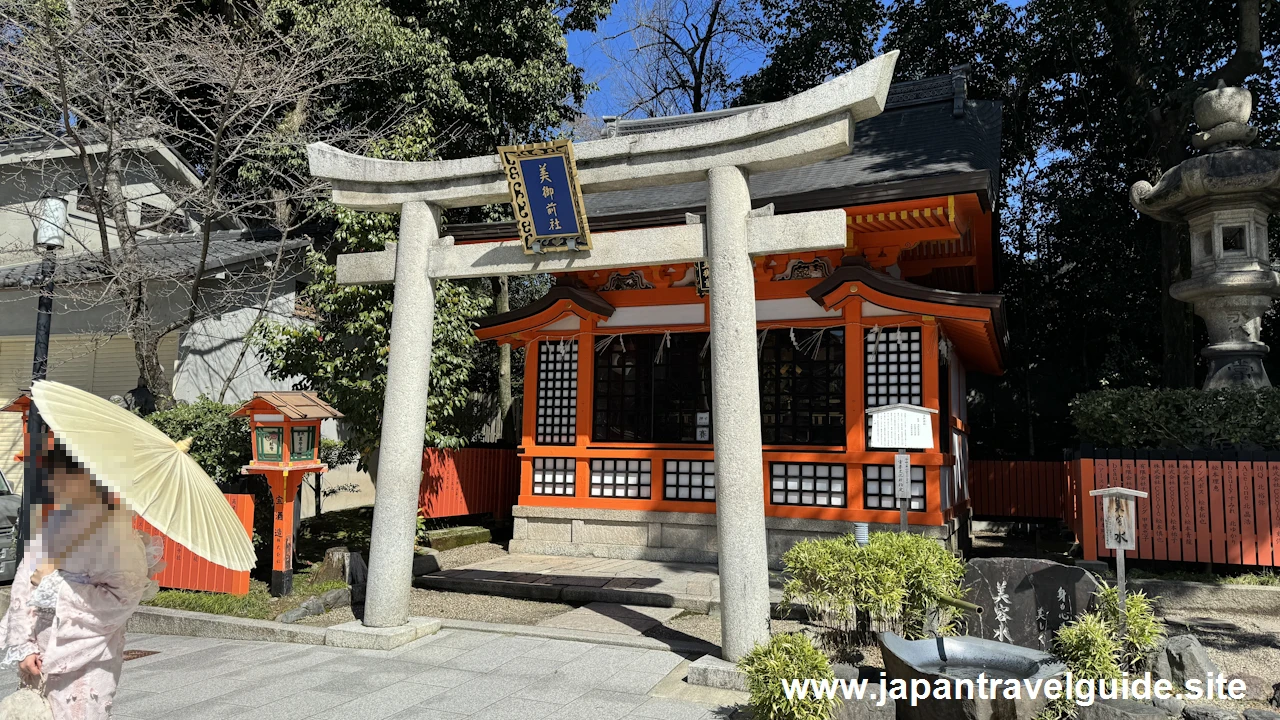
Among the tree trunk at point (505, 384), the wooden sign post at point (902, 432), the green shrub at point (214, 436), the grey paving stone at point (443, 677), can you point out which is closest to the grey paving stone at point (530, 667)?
the grey paving stone at point (443, 677)

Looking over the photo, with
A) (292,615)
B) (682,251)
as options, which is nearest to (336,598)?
(292,615)

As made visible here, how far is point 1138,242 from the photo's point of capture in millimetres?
15984

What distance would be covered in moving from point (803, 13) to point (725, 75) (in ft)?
12.8

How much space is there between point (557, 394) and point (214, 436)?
458 cm

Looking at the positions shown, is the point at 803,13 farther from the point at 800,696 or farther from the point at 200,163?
the point at 800,696

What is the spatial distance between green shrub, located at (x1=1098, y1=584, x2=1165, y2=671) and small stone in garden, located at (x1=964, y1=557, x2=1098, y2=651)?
10 cm

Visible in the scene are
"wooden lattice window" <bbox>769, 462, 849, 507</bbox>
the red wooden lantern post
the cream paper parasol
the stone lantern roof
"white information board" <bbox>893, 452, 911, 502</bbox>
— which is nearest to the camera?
the cream paper parasol

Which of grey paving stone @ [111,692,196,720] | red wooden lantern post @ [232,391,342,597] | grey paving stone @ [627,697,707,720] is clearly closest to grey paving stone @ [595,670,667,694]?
grey paving stone @ [627,697,707,720]

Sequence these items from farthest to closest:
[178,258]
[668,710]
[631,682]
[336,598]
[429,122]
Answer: [429,122] → [178,258] → [336,598] → [631,682] → [668,710]

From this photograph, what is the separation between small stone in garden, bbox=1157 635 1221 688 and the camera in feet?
16.6

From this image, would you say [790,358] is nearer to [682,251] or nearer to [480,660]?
[682,251]

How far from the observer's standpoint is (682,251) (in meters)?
6.52

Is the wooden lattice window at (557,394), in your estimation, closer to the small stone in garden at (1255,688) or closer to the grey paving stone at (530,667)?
the grey paving stone at (530,667)

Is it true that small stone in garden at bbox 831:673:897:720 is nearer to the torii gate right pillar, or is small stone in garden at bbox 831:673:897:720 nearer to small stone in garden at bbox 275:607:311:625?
the torii gate right pillar
